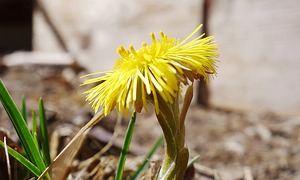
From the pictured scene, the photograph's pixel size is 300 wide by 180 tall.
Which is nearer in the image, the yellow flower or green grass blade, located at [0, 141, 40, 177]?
the yellow flower

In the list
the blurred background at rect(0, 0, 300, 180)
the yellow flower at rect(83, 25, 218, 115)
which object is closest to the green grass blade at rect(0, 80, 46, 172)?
the yellow flower at rect(83, 25, 218, 115)

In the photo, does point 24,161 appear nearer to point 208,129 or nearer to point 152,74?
point 152,74

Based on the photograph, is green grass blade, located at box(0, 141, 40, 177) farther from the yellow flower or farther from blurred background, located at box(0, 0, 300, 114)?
blurred background, located at box(0, 0, 300, 114)

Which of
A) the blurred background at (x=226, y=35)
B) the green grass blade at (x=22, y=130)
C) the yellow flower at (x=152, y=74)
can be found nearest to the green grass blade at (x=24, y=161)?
the green grass blade at (x=22, y=130)

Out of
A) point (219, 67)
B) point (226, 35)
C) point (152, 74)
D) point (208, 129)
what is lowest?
point (208, 129)

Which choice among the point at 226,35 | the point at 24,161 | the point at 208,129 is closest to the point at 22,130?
the point at 24,161

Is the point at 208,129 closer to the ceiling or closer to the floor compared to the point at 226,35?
closer to the floor
